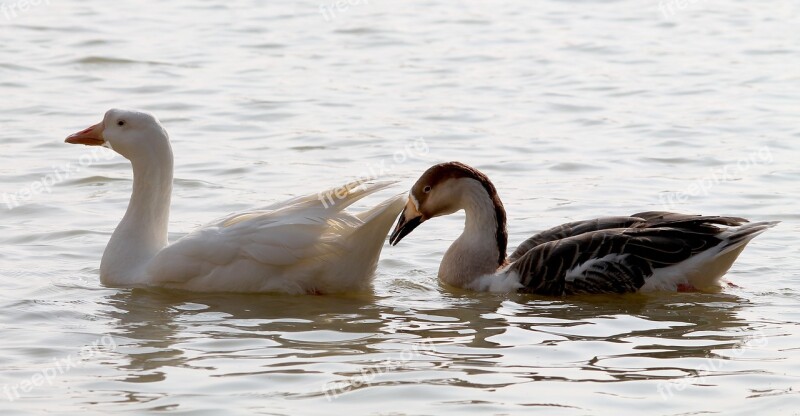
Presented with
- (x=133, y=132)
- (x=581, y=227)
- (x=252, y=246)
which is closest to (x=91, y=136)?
(x=133, y=132)

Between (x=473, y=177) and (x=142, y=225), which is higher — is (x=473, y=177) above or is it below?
above

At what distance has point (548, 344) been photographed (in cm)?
823

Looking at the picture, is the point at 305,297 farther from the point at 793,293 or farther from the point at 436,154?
the point at 436,154

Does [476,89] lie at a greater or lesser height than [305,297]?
greater

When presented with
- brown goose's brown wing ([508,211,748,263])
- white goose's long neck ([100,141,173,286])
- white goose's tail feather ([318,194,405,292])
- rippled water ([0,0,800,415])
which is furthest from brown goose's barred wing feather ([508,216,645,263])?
white goose's long neck ([100,141,173,286])

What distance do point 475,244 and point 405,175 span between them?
9.62 ft

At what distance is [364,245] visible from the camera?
9.33 metres

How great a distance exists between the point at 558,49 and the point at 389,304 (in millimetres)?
10322

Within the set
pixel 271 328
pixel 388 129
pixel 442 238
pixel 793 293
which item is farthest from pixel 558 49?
pixel 271 328

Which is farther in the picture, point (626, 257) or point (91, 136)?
point (91, 136)

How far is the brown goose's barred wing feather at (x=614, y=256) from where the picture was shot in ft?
31.0

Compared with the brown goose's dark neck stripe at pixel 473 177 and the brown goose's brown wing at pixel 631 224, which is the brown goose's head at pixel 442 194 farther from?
the brown goose's brown wing at pixel 631 224

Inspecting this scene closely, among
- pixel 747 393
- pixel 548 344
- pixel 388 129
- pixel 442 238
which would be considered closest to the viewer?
pixel 747 393

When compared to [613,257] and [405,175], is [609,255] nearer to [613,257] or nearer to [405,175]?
[613,257]
